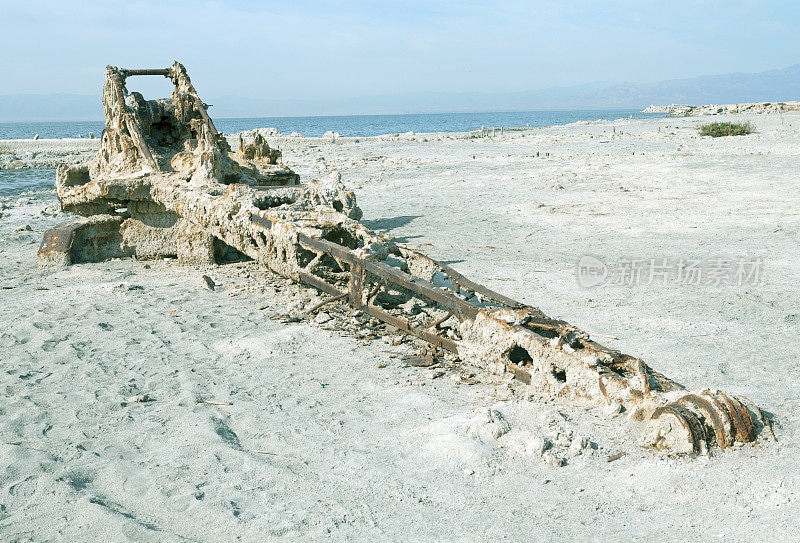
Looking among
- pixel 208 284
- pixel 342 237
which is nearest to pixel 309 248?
pixel 342 237

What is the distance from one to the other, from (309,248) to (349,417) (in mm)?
2501

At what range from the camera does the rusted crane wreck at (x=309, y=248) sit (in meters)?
3.52

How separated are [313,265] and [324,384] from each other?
2000 millimetres

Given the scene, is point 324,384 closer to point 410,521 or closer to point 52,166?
point 410,521

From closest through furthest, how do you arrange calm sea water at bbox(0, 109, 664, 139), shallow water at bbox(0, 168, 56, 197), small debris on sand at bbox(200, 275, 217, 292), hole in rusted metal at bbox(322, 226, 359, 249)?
hole in rusted metal at bbox(322, 226, 359, 249) → small debris on sand at bbox(200, 275, 217, 292) → shallow water at bbox(0, 168, 56, 197) → calm sea water at bbox(0, 109, 664, 139)

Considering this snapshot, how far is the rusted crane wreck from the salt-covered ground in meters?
0.19

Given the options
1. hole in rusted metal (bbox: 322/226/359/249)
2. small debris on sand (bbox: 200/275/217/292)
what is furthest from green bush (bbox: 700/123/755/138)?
small debris on sand (bbox: 200/275/217/292)

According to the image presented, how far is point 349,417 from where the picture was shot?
3.82m

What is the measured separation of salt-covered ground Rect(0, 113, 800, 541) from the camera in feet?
9.11

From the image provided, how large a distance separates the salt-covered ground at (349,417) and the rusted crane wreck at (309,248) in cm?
19

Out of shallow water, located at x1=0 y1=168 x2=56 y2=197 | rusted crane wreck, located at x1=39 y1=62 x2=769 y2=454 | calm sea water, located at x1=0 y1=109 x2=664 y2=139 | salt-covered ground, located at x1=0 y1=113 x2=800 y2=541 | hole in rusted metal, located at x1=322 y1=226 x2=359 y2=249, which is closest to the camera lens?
salt-covered ground, located at x1=0 y1=113 x2=800 y2=541

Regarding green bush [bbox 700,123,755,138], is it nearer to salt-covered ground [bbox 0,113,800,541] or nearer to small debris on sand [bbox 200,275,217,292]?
salt-covered ground [bbox 0,113,800,541]

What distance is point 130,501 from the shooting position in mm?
2918

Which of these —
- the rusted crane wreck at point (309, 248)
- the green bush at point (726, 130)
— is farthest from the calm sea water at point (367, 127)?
the rusted crane wreck at point (309, 248)
